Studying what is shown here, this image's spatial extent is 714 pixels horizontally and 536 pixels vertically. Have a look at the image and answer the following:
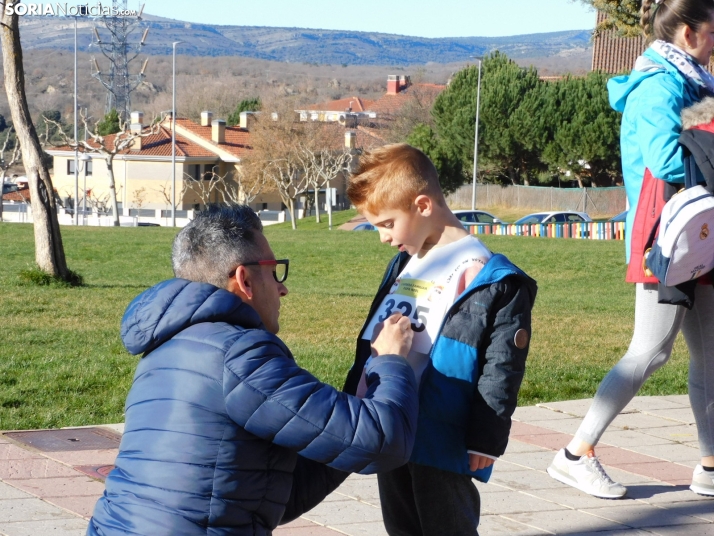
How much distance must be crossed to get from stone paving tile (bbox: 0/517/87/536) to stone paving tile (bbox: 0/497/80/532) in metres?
0.04

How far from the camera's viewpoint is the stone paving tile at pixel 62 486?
421 cm

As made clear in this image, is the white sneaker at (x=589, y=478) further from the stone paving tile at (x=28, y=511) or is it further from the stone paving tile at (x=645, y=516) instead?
the stone paving tile at (x=28, y=511)

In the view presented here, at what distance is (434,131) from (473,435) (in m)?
58.4

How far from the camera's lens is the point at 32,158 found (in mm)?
12852

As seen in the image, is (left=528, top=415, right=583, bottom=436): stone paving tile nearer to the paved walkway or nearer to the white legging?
the paved walkway

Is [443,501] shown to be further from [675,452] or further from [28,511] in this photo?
[675,452]

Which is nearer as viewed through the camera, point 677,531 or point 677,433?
point 677,531

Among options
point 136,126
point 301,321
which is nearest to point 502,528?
point 301,321

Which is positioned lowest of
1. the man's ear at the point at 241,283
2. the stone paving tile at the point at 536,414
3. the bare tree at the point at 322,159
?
the bare tree at the point at 322,159

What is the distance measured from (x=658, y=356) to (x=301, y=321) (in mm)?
6426

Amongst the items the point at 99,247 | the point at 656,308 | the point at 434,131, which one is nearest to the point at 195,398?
the point at 656,308

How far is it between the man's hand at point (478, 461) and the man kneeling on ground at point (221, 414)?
0.46 metres

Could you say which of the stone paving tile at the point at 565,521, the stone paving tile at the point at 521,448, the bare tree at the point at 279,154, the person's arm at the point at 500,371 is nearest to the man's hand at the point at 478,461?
the person's arm at the point at 500,371

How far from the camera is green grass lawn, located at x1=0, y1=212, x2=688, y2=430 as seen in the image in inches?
253
